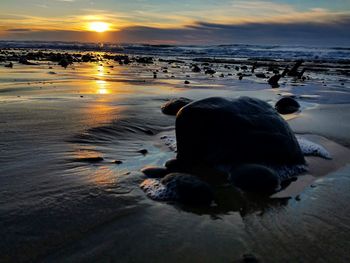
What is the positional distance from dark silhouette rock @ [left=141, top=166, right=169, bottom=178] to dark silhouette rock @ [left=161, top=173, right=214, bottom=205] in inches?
18.3

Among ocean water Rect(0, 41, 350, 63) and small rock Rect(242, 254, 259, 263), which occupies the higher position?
small rock Rect(242, 254, 259, 263)

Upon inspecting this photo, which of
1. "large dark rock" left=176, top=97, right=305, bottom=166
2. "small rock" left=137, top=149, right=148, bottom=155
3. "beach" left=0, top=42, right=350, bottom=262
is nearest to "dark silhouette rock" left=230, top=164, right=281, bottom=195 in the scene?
"beach" left=0, top=42, right=350, bottom=262

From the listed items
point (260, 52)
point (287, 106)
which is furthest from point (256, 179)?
point (260, 52)

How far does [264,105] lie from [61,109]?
4068mm

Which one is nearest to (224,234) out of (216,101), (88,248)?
(88,248)

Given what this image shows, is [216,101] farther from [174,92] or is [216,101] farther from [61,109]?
[174,92]

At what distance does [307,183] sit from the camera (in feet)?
15.3

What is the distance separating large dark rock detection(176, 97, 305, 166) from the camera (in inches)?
199

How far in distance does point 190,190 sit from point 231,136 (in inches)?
56.2

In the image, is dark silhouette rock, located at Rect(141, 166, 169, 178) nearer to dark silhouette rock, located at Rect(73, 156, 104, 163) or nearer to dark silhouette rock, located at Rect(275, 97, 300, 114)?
dark silhouette rock, located at Rect(73, 156, 104, 163)

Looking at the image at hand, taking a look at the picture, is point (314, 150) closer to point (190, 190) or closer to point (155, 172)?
point (155, 172)

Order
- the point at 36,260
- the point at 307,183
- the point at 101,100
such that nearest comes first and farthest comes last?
the point at 36,260
the point at 307,183
the point at 101,100

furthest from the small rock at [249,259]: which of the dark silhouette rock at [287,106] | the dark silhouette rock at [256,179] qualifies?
the dark silhouette rock at [287,106]

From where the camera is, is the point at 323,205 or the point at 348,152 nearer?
the point at 323,205
